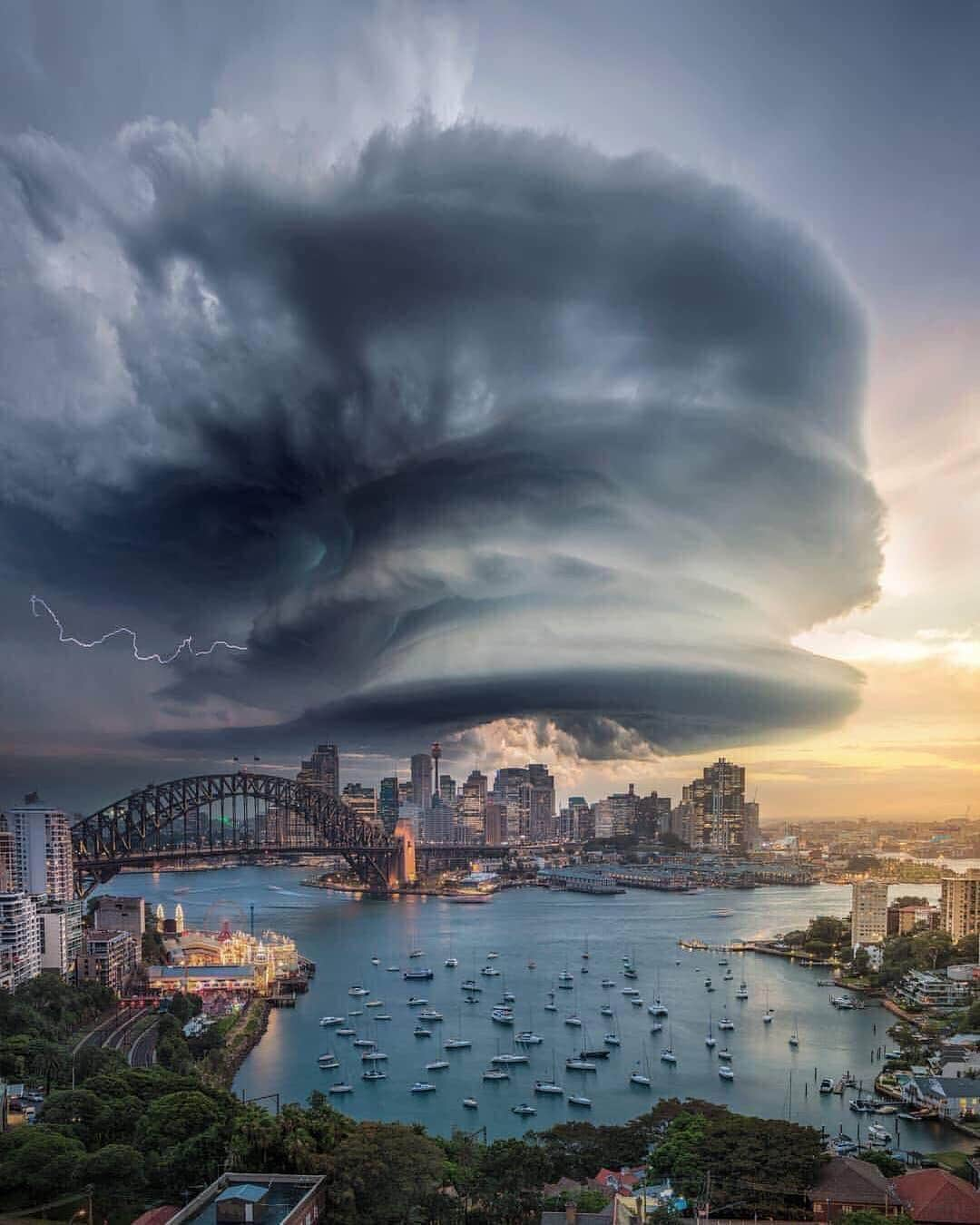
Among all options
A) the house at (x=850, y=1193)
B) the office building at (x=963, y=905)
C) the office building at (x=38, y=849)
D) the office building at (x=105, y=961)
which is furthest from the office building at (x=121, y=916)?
the office building at (x=963, y=905)

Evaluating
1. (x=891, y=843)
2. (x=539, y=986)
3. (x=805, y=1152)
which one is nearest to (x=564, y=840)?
(x=891, y=843)

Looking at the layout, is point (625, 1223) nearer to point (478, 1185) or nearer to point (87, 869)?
point (478, 1185)

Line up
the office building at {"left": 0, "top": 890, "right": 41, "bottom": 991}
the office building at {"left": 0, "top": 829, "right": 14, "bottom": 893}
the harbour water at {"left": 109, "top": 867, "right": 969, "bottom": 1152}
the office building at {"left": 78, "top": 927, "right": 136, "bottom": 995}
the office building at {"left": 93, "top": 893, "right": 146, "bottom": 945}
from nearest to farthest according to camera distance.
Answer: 1. the harbour water at {"left": 109, "top": 867, "right": 969, "bottom": 1152}
2. the office building at {"left": 0, "top": 890, "right": 41, "bottom": 991}
3. the office building at {"left": 78, "top": 927, "right": 136, "bottom": 995}
4. the office building at {"left": 93, "top": 893, "right": 146, "bottom": 945}
5. the office building at {"left": 0, "top": 829, "right": 14, "bottom": 893}

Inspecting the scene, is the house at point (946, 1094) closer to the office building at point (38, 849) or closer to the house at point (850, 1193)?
the house at point (850, 1193)

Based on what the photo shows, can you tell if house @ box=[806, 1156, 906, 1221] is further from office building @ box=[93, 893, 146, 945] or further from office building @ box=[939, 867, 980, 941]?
office building @ box=[939, 867, 980, 941]

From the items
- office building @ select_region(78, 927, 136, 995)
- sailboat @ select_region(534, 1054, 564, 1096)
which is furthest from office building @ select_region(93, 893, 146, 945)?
sailboat @ select_region(534, 1054, 564, 1096)

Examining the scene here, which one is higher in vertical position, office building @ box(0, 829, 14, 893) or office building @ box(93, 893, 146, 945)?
office building @ box(0, 829, 14, 893)
